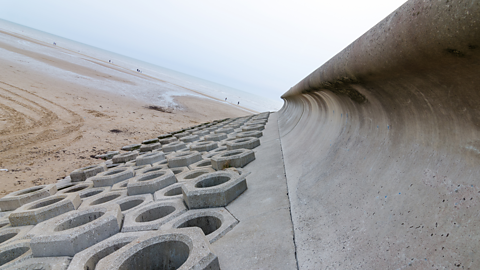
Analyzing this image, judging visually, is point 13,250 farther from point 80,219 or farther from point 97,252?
point 97,252

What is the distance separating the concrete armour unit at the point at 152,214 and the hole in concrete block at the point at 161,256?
1.81 feet

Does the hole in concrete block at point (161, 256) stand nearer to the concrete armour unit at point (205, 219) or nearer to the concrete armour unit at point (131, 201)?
the concrete armour unit at point (205, 219)

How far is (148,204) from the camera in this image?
3.51 meters

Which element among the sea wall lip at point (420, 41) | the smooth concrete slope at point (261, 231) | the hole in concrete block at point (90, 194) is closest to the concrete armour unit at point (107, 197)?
the hole in concrete block at point (90, 194)

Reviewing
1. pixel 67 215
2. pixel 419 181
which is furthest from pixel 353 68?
pixel 67 215

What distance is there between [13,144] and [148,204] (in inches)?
375

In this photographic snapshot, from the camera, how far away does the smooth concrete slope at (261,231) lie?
6.42 feet

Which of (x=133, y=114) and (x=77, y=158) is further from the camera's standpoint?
(x=133, y=114)

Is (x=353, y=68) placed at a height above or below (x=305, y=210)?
above

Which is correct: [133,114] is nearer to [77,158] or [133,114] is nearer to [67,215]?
[77,158]

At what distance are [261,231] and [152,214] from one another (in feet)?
A: 5.97

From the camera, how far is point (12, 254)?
2.88 metres

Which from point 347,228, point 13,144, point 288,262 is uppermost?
point 347,228

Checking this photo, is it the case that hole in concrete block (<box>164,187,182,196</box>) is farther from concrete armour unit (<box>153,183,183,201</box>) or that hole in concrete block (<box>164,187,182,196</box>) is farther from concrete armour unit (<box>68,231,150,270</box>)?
concrete armour unit (<box>68,231,150,270</box>)
